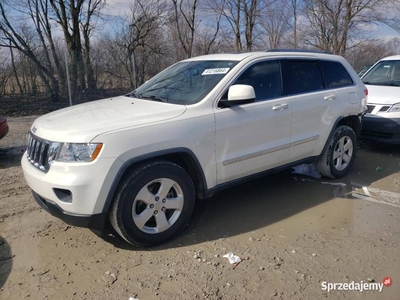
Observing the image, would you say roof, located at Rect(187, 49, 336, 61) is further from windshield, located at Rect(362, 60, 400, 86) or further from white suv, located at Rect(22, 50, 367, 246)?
windshield, located at Rect(362, 60, 400, 86)

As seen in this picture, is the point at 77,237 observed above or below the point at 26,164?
below

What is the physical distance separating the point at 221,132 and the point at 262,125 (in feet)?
1.95

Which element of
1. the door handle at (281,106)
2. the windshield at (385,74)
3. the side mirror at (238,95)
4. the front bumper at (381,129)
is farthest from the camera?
the windshield at (385,74)

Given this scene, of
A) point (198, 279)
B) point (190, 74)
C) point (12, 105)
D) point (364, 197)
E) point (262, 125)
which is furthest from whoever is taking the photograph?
point (12, 105)

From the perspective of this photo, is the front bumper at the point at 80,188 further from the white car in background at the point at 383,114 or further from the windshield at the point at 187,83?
the white car in background at the point at 383,114

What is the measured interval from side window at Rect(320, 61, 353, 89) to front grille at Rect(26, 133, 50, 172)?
3.63 meters

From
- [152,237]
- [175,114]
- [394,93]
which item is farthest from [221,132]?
[394,93]

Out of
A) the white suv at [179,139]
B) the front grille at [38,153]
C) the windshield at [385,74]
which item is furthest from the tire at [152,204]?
the windshield at [385,74]

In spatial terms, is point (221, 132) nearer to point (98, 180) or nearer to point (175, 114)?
point (175, 114)

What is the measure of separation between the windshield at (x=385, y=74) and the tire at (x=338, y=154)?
2786 millimetres

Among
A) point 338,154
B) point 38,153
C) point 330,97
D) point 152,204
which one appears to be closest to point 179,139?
point 152,204

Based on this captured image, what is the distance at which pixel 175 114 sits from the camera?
314cm

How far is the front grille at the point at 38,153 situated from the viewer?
291cm

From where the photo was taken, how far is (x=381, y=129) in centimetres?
599
